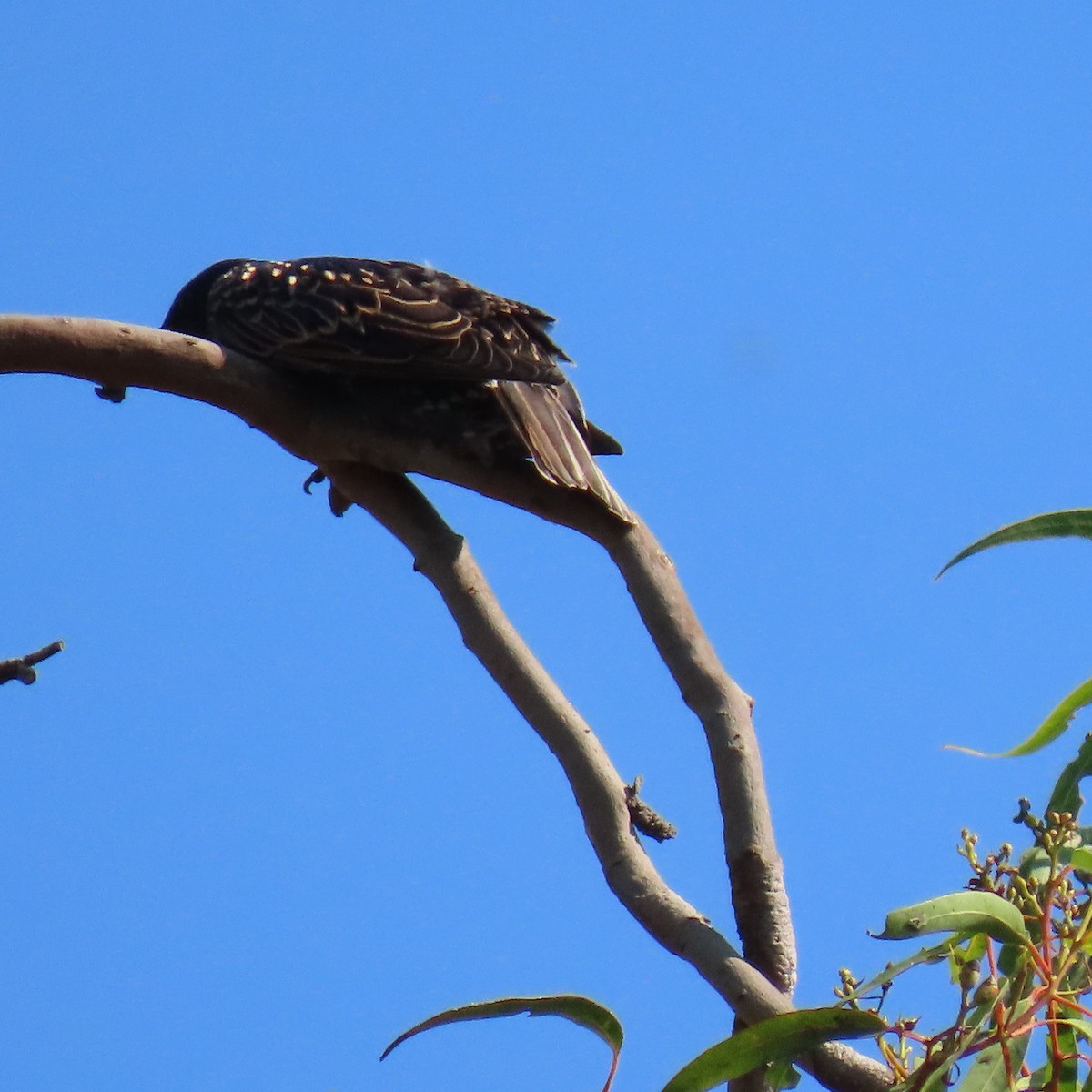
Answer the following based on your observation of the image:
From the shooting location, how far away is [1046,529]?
8.01 feet

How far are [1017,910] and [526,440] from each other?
1.83 metres

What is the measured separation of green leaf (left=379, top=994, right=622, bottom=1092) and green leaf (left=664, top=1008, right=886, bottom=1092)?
12cm

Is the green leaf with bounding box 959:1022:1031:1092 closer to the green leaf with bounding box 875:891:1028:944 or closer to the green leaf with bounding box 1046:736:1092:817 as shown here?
the green leaf with bounding box 875:891:1028:944

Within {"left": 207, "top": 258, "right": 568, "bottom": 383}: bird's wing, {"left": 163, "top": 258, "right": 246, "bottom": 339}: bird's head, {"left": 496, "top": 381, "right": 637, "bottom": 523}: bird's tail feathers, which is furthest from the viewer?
{"left": 163, "top": 258, "right": 246, "bottom": 339}: bird's head

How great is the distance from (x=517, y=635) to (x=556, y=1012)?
2.49 feet

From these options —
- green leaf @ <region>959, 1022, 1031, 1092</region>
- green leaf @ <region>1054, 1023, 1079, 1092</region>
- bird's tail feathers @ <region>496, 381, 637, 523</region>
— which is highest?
bird's tail feathers @ <region>496, 381, 637, 523</region>

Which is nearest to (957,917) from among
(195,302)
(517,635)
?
(517,635)

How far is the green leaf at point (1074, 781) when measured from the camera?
2400 mm

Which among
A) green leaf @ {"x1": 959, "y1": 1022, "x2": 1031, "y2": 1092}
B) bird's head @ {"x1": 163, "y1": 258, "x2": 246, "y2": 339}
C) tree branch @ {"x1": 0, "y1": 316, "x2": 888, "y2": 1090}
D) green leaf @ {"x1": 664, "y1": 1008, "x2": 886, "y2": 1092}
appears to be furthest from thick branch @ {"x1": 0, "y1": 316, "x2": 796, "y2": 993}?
bird's head @ {"x1": 163, "y1": 258, "x2": 246, "y2": 339}

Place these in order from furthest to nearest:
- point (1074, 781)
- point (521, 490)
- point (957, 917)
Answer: point (521, 490) → point (1074, 781) → point (957, 917)

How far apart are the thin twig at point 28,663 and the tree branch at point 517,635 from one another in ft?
1.58

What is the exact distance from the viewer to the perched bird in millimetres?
3432

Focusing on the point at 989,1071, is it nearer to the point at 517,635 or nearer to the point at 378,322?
the point at 517,635

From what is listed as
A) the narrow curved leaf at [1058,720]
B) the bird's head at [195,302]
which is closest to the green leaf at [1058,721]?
the narrow curved leaf at [1058,720]
